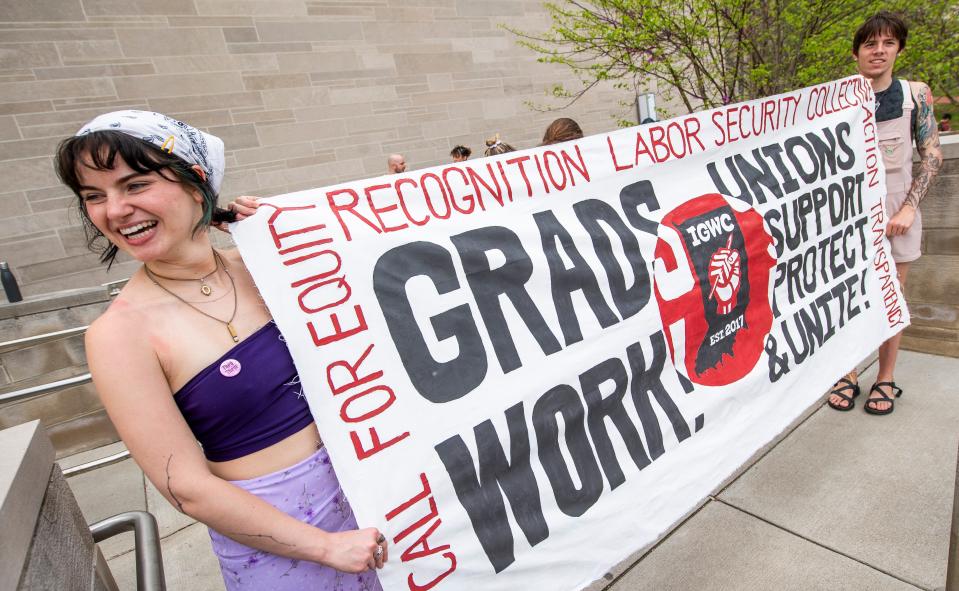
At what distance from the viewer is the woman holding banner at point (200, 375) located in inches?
41.0

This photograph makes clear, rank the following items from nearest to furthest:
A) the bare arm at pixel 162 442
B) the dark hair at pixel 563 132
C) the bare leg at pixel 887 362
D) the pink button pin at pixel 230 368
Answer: the bare arm at pixel 162 442 → the pink button pin at pixel 230 368 → the bare leg at pixel 887 362 → the dark hair at pixel 563 132

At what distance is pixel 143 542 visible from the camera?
118 centimetres

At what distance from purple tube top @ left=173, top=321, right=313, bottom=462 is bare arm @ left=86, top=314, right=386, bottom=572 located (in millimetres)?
65

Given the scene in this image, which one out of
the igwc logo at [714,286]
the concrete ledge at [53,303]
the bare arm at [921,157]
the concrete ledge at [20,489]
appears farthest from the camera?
the concrete ledge at [53,303]

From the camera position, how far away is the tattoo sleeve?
9.44 ft

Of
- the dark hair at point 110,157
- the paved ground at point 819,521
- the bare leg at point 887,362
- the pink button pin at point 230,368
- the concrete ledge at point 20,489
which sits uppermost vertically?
the dark hair at point 110,157

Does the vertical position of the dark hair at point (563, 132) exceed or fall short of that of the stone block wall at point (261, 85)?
it falls short

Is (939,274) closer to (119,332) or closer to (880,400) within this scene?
(880,400)

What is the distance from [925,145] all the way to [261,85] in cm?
639

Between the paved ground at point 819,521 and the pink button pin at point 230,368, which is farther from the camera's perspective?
the paved ground at point 819,521

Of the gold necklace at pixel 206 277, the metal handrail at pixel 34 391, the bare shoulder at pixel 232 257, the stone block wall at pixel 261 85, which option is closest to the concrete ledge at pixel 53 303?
the stone block wall at pixel 261 85

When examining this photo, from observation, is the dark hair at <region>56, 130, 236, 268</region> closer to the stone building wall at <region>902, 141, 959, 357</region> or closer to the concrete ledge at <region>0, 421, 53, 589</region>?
the concrete ledge at <region>0, 421, 53, 589</region>

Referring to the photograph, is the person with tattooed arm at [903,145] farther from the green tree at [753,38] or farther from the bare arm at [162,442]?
the bare arm at [162,442]

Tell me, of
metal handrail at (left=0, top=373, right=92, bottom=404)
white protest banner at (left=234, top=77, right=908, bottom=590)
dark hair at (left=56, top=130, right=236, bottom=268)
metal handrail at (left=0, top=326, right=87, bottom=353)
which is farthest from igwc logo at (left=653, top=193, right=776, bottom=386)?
metal handrail at (left=0, top=326, right=87, bottom=353)
